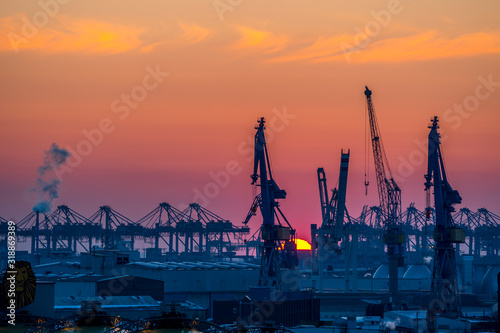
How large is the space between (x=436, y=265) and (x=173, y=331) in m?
89.7

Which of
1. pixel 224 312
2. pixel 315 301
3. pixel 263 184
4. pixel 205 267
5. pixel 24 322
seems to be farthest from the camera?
pixel 205 267

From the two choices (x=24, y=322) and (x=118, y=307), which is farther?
(x=118, y=307)

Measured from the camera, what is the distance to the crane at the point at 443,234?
541 ft

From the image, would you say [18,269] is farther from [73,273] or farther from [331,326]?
[73,273]

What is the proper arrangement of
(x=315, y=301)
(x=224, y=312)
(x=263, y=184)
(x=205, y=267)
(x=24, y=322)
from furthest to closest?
(x=205, y=267)
(x=263, y=184)
(x=315, y=301)
(x=224, y=312)
(x=24, y=322)

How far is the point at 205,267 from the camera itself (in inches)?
7431

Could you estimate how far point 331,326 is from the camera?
12588 cm

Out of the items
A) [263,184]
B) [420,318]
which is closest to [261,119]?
[263,184]

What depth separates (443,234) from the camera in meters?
165

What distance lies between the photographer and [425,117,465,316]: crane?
16475 centimetres

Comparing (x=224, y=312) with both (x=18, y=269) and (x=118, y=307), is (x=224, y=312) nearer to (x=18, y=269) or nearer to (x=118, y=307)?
(x=118, y=307)

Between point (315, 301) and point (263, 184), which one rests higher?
point (263, 184)

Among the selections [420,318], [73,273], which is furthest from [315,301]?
[73,273]

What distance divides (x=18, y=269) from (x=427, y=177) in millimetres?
82917
